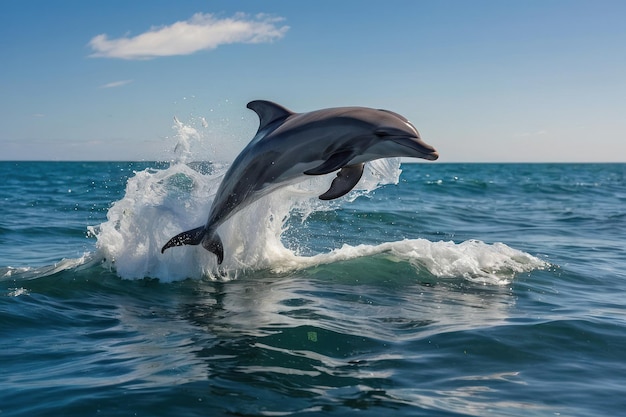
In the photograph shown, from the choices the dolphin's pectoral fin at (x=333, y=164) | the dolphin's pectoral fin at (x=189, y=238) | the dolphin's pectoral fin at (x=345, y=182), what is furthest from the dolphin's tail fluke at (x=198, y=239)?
the dolphin's pectoral fin at (x=333, y=164)

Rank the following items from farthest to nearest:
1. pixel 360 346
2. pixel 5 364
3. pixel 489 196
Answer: pixel 489 196, pixel 360 346, pixel 5 364

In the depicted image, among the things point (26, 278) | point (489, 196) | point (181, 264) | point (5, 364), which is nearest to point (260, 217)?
point (181, 264)

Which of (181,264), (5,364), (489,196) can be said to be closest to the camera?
(5,364)

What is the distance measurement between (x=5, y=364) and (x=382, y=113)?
4.44 metres

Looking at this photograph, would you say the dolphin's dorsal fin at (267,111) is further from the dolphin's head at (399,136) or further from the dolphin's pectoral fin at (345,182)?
the dolphin's head at (399,136)

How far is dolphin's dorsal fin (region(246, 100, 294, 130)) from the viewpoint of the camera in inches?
336

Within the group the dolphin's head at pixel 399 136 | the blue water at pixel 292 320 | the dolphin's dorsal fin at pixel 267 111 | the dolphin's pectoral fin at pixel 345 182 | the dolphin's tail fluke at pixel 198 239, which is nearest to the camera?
the blue water at pixel 292 320

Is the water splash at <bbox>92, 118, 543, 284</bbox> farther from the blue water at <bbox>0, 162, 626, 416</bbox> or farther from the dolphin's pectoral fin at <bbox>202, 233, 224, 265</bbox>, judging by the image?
the dolphin's pectoral fin at <bbox>202, 233, 224, 265</bbox>

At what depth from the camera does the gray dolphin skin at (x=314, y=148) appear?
298 inches

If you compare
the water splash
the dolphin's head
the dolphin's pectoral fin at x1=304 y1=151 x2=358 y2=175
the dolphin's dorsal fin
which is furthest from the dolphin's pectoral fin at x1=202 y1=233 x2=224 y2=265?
the dolphin's head

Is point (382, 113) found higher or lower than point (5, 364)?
higher

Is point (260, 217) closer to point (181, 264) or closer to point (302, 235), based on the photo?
point (181, 264)

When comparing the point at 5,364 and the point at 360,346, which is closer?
the point at 5,364

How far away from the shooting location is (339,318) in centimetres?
816
